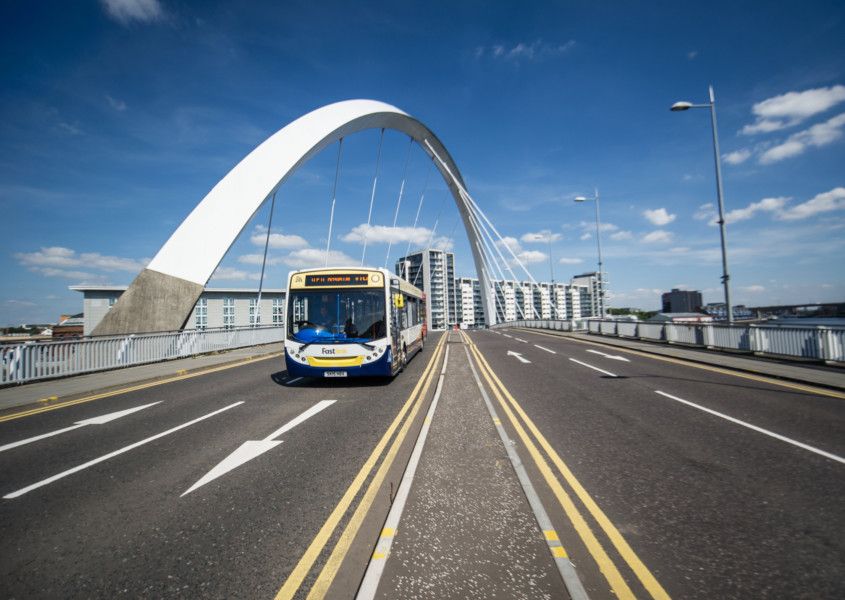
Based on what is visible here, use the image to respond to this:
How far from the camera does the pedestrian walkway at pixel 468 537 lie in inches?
96.0

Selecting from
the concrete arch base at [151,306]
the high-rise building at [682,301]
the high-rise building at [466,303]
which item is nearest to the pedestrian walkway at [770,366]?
the concrete arch base at [151,306]

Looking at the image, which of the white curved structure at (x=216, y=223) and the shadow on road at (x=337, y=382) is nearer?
the shadow on road at (x=337, y=382)

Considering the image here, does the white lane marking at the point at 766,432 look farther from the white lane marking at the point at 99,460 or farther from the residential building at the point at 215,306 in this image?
the residential building at the point at 215,306

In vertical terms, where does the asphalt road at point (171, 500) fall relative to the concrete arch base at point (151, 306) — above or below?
below

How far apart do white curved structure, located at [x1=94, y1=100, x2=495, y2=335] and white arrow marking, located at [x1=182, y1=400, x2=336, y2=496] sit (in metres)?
13.4

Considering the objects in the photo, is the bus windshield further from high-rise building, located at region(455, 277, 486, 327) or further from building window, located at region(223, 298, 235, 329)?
high-rise building, located at region(455, 277, 486, 327)

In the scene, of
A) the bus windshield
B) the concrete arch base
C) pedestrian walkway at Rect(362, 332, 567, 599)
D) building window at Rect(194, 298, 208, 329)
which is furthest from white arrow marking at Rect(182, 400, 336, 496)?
building window at Rect(194, 298, 208, 329)

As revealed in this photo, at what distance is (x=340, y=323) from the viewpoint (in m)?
9.80

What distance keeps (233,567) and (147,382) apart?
424 inches

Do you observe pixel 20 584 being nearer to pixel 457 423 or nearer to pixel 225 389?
pixel 457 423

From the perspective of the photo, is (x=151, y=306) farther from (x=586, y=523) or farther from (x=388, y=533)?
(x=586, y=523)

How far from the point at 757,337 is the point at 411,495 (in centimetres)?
1576

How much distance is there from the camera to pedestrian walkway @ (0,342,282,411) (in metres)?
8.87

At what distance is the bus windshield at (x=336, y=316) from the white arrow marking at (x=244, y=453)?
3.25 m
